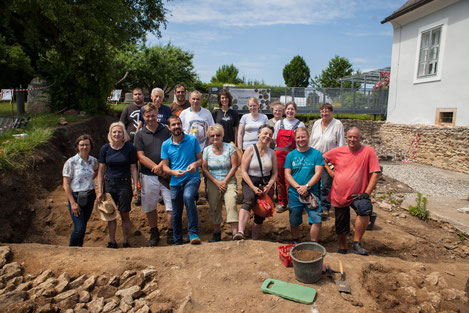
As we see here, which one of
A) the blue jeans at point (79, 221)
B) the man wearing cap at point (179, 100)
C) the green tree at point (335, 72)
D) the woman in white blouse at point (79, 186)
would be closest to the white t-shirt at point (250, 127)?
the man wearing cap at point (179, 100)

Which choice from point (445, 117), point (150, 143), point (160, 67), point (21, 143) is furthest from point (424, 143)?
point (160, 67)

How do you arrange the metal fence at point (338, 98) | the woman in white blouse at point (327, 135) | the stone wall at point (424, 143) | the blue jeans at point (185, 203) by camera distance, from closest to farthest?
the blue jeans at point (185, 203) → the woman in white blouse at point (327, 135) → the stone wall at point (424, 143) → the metal fence at point (338, 98)

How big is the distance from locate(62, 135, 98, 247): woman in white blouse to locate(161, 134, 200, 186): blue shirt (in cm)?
113

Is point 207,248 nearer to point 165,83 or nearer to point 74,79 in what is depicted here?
point 74,79

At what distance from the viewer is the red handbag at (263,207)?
441 centimetres

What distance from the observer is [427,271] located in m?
3.69

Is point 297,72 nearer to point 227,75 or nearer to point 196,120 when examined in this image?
point 227,75

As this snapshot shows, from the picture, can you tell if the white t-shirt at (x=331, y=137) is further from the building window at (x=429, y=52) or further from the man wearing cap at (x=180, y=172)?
the building window at (x=429, y=52)

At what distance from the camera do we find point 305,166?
446 cm

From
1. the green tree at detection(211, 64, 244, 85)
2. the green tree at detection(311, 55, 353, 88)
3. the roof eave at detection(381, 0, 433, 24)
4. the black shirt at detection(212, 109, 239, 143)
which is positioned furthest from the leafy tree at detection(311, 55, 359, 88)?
the black shirt at detection(212, 109, 239, 143)

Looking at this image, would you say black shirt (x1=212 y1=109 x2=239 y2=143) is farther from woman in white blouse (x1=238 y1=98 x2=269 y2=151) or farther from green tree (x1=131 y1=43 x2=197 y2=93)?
green tree (x1=131 y1=43 x2=197 y2=93)

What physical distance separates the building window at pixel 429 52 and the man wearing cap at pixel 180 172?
1031 centimetres

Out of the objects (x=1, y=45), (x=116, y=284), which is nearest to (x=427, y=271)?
(x=116, y=284)

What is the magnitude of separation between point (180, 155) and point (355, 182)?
2.60 m
